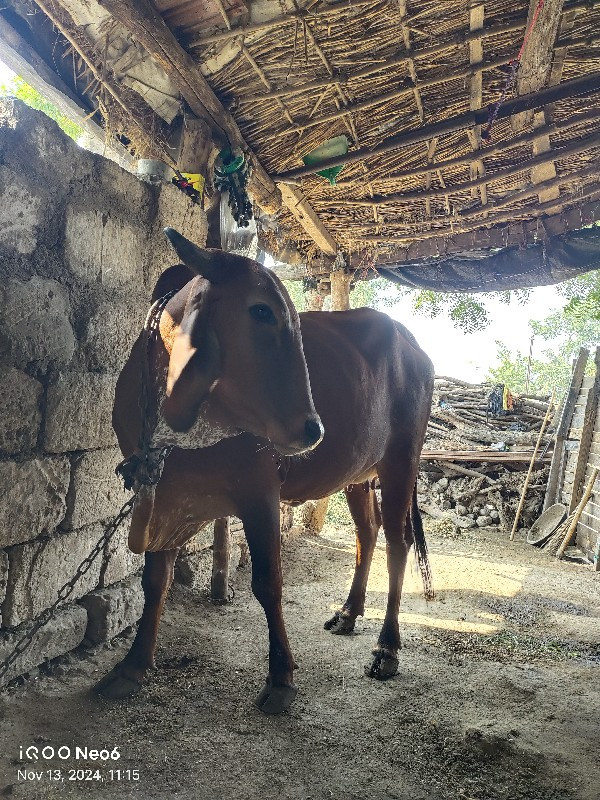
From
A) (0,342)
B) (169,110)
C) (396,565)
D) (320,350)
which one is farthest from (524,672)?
(169,110)

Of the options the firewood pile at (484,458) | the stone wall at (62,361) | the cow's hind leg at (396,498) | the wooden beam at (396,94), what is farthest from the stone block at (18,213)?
the firewood pile at (484,458)

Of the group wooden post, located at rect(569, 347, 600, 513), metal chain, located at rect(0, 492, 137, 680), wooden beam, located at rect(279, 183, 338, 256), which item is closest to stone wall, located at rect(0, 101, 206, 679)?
metal chain, located at rect(0, 492, 137, 680)

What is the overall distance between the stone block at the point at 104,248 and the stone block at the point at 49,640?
159 cm

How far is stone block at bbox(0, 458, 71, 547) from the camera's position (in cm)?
223

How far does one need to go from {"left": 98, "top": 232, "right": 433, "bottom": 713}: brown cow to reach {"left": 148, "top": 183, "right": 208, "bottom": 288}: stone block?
766 mm

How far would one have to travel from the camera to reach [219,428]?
7.24 feet

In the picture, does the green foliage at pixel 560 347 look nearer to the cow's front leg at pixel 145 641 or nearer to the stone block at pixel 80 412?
the stone block at pixel 80 412

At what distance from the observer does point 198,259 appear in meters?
2.03

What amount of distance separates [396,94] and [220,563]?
3368 millimetres

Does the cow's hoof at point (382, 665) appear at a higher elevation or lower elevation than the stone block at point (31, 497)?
lower

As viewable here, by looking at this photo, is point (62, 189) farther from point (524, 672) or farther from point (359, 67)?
point (524, 672)

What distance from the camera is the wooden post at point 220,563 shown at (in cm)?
383

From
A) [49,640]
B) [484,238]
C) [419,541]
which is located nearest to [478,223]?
[484,238]

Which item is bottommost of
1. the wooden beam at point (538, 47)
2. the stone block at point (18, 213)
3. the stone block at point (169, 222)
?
the stone block at point (18, 213)
